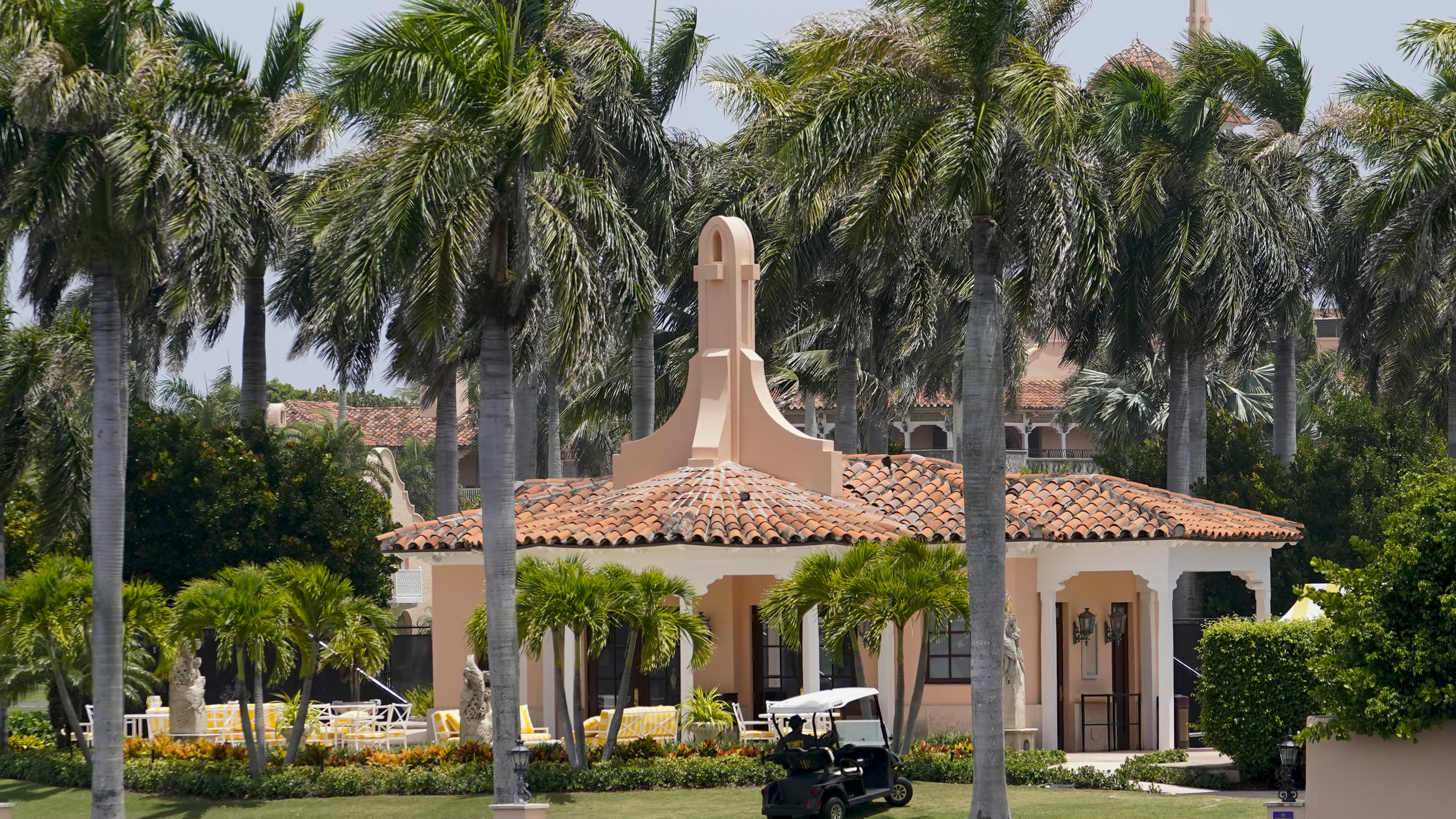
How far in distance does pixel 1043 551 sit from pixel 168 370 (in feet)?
119

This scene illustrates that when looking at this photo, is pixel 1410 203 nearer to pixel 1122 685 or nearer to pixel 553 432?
pixel 1122 685

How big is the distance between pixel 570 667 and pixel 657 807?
465cm

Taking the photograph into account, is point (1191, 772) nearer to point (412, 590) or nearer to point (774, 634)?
point (774, 634)

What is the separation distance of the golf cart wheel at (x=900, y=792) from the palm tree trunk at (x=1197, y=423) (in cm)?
1759

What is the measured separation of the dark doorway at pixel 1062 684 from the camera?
29.7m

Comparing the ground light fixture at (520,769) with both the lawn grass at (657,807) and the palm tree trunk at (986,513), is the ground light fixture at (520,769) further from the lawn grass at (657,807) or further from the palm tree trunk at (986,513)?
the palm tree trunk at (986,513)

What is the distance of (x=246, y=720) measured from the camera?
81.3 feet

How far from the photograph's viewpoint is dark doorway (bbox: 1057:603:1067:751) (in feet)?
97.5

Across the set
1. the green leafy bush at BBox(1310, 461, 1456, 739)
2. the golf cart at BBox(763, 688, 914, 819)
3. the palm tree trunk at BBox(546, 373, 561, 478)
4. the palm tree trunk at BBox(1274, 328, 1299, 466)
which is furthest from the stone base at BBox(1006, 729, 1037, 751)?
the palm tree trunk at BBox(546, 373, 561, 478)

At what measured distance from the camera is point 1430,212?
26719 mm

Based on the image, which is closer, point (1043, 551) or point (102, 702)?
point (102, 702)

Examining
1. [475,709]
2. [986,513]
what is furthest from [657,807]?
[986,513]

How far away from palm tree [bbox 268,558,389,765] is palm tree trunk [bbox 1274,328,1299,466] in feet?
74.6

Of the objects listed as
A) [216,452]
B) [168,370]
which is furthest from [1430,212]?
[168,370]
